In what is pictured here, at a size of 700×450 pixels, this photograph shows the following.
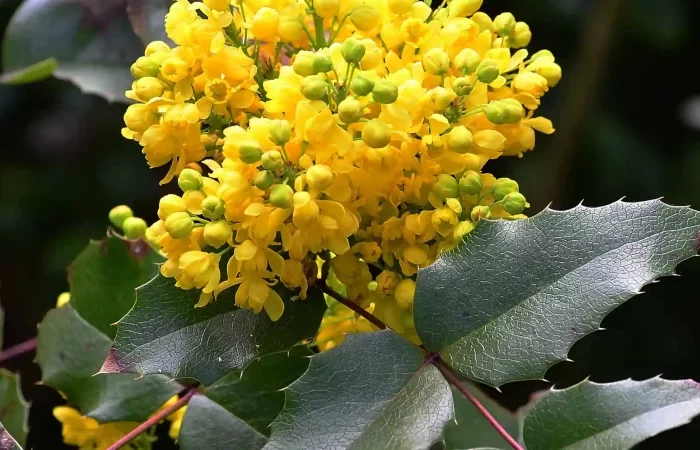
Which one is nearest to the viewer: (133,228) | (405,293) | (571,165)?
(405,293)

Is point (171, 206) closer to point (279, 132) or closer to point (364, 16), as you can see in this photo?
point (279, 132)

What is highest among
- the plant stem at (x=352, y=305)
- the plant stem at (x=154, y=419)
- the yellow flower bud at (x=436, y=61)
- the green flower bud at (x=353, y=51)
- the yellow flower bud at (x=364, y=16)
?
the yellow flower bud at (x=364, y=16)

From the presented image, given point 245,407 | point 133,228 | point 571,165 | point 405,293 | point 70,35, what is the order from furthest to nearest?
point 571,165 < point 70,35 < point 133,228 < point 245,407 < point 405,293

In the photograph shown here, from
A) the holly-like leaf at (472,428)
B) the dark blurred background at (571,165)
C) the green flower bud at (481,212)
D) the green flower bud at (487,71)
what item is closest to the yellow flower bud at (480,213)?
the green flower bud at (481,212)

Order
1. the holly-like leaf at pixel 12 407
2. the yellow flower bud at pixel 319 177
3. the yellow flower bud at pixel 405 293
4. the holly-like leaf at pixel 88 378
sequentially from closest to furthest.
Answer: the yellow flower bud at pixel 319 177
the yellow flower bud at pixel 405 293
the holly-like leaf at pixel 88 378
the holly-like leaf at pixel 12 407

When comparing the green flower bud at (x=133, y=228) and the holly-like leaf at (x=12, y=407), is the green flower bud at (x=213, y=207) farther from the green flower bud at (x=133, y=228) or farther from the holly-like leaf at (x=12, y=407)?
the holly-like leaf at (x=12, y=407)

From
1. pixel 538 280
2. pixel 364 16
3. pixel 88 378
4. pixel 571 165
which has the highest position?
pixel 364 16

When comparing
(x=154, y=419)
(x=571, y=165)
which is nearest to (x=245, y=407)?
(x=154, y=419)

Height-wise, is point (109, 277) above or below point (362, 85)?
below
